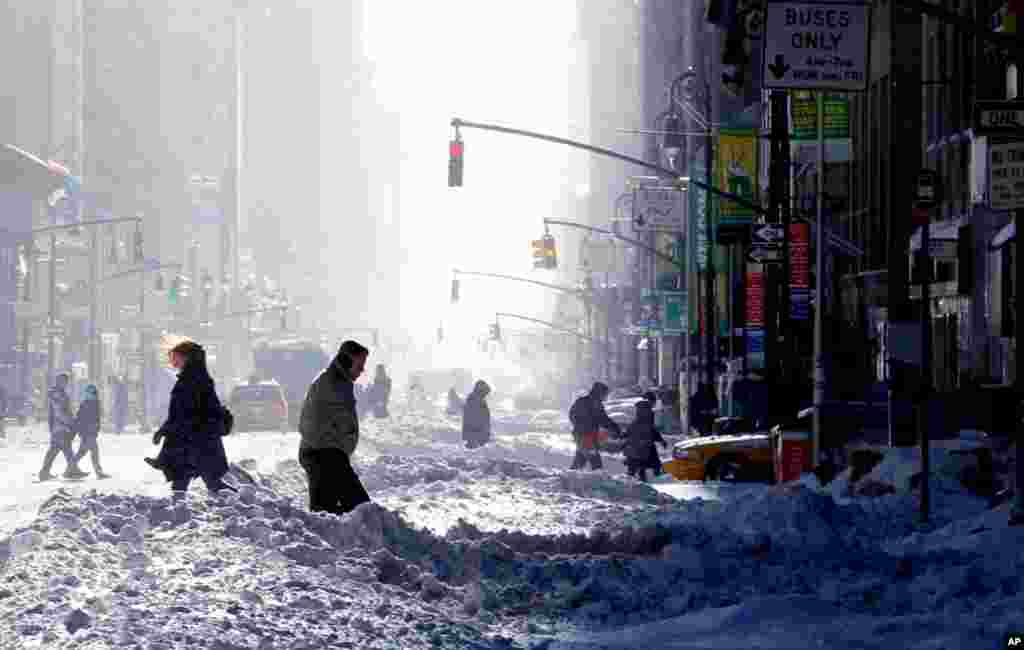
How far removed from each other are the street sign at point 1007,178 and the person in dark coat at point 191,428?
23.4ft

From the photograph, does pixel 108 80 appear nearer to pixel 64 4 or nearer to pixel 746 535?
pixel 64 4

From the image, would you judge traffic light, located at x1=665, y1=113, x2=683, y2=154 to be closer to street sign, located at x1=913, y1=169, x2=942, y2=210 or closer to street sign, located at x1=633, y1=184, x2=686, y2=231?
street sign, located at x1=633, y1=184, x2=686, y2=231

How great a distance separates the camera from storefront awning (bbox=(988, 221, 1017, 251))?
3450 centimetres

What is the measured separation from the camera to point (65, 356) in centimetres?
10381

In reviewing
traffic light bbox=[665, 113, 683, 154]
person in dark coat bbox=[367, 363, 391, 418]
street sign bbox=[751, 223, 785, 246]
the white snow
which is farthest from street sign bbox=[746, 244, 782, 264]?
person in dark coat bbox=[367, 363, 391, 418]

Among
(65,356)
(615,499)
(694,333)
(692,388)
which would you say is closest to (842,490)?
(615,499)

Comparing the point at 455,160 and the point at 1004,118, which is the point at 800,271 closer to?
the point at 455,160

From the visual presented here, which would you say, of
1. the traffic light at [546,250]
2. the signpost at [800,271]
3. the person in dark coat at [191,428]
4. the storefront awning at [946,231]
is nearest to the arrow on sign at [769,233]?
the signpost at [800,271]

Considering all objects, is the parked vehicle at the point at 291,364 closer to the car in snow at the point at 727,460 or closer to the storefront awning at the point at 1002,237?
the storefront awning at the point at 1002,237

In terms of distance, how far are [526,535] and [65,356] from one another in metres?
90.0

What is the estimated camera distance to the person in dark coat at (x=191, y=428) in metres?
18.9

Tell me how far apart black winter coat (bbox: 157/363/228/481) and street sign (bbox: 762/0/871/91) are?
282 inches

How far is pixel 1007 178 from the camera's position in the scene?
1625 cm

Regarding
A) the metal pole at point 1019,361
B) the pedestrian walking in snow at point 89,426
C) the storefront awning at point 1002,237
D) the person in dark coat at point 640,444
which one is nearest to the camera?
the metal pole at point 1019,361
